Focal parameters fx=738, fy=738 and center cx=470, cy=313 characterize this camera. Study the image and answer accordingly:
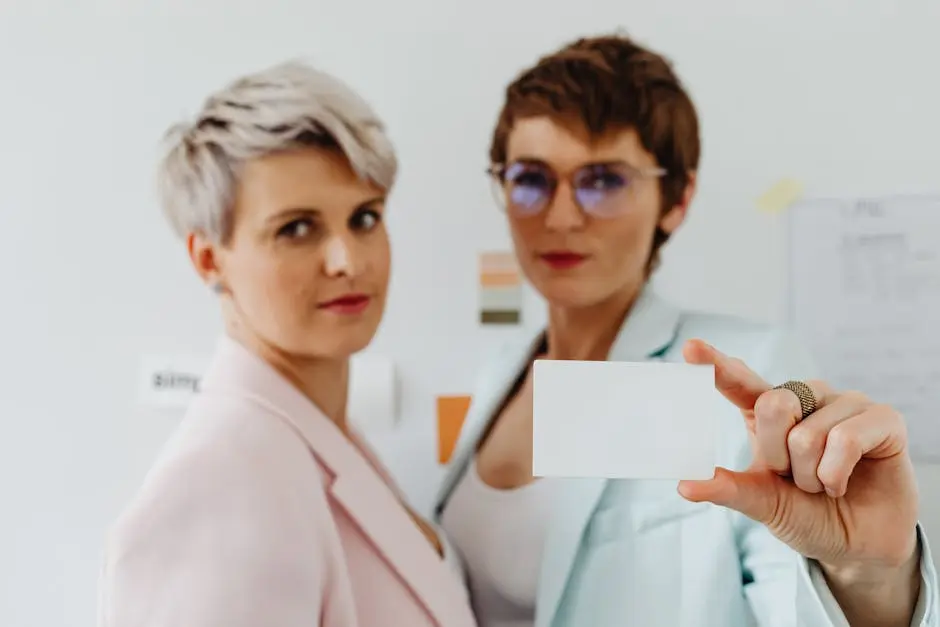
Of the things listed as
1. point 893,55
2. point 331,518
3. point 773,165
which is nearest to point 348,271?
point 331,518

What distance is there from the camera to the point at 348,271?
98cm

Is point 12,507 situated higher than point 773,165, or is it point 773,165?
point 773,165

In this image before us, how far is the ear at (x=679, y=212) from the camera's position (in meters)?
1.19

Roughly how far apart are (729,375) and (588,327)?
454 mm

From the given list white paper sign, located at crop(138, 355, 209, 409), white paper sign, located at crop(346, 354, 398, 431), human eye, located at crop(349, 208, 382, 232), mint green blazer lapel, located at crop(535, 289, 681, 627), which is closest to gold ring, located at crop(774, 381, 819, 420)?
mint green blazer lapel, located at crop(535, 289, 681, 627)

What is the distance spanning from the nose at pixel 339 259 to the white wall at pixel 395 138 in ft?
1.09

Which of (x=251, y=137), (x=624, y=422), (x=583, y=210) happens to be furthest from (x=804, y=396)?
(x=251, y=137)

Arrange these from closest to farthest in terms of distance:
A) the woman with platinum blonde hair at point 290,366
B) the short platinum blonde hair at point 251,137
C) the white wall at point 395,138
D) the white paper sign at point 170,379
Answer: the woman with platinum blonde hair at point 290,366, the short platinum blonde hair at point 251,137, the white wall at point 395,138, the white paper sign at point 170,379

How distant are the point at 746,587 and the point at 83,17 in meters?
1.46

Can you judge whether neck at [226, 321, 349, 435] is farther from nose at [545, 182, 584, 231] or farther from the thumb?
the thumb

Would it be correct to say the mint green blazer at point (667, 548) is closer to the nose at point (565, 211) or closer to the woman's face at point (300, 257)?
the nose at point (565, 211)

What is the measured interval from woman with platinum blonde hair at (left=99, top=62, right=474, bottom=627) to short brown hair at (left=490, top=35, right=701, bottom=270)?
0.29 m

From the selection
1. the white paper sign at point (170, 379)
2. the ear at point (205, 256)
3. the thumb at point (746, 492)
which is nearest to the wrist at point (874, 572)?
the thumb at point (746, 492)

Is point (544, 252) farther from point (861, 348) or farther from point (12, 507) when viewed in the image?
point (12, 507)
